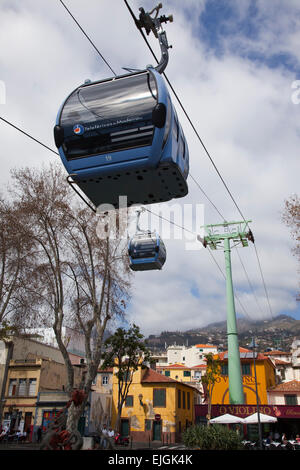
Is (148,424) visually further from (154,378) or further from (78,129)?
(78,129)

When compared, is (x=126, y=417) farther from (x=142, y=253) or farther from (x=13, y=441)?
(x=142, y=253)

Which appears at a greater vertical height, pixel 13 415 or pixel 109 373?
pixel 109 373

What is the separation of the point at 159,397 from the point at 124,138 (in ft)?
125

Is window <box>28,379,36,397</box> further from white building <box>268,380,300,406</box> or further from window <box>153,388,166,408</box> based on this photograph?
white building <box>268,380,300,406</box>

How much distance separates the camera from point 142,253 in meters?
12.8

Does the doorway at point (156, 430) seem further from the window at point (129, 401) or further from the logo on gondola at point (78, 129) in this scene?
the logo on gondola at point (78, 129)

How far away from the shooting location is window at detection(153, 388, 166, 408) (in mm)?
38500

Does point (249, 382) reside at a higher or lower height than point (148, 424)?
higher

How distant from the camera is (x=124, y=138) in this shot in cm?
498

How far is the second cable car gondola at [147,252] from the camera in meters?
12.7

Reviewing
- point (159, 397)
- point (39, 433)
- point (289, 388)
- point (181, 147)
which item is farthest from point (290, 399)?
point (181, 147)

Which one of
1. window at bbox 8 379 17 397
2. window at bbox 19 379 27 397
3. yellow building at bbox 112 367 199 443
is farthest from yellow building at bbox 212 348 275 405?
window at bbox 8 379 17 397

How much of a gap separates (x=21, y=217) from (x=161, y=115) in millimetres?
15802

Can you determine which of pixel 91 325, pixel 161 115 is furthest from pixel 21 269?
pixel 161 115
